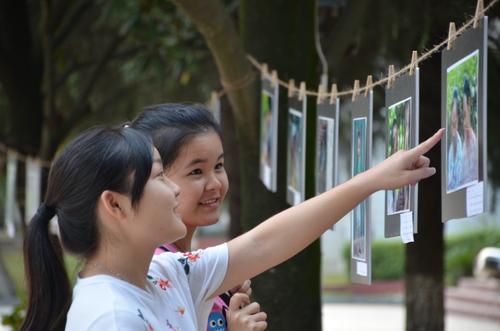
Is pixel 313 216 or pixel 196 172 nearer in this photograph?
pixel 313 216

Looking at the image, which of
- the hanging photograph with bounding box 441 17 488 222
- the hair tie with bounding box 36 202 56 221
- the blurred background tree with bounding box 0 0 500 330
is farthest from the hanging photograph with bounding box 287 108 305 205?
the hair tie with bounding box 36 202 56 221

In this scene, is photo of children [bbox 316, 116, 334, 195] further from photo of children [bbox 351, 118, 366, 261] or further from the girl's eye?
the girl's eye

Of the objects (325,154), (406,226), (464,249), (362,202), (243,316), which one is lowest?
(243,316)

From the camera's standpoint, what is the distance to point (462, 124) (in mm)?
1775

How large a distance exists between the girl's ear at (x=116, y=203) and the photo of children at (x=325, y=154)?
1.24 meters

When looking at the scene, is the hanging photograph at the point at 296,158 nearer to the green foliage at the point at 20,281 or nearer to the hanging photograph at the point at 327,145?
the hanging photograph at the point at 327,145

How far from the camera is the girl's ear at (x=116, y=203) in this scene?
5.08 ft

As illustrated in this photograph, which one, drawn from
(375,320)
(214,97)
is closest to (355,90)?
(214,97)

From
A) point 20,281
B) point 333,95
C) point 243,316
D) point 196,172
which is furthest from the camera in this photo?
point 20,281

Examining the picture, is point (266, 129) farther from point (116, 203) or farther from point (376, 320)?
point (376, 320)

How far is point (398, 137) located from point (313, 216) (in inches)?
15.8

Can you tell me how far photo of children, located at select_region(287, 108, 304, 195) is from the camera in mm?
3160

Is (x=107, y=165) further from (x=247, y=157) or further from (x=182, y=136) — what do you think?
(x=247, y=157)

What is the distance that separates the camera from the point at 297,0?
3840 mm
